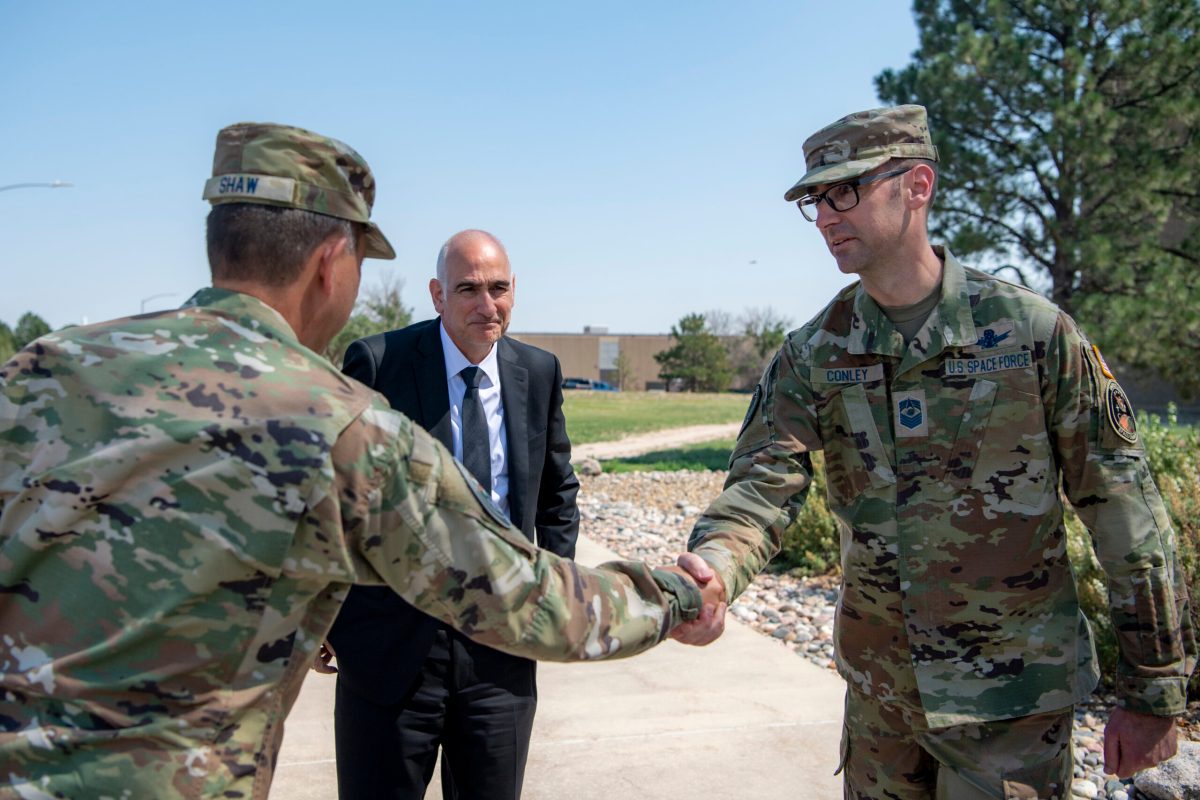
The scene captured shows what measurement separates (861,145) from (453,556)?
170 centimetres

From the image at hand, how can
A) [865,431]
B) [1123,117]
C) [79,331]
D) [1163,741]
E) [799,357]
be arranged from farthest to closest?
[1123,117]
[799,357]
[865,431]
[1163,741]
[79,331]

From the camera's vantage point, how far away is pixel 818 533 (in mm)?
8562

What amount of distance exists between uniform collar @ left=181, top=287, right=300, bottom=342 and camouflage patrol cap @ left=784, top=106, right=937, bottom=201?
153 cm

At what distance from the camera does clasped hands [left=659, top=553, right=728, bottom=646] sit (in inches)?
104

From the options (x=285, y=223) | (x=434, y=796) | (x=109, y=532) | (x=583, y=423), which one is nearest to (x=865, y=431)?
(x=285, y=223)

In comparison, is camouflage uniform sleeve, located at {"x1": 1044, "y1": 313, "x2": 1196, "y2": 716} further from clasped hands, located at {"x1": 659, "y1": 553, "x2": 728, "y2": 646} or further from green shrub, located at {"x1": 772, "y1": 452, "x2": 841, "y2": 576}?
green shrub, located at {"x1": 772, "y1": 452, "x2": 841, "y2": 576}

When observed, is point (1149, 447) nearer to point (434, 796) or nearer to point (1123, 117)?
point (434, 796)

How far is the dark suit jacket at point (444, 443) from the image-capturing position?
2895mm

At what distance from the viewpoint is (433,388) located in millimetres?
3248

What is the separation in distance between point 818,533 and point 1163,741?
19.9ft

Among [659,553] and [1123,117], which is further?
[1123,117]

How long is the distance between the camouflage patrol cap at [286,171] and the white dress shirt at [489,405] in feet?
4.22

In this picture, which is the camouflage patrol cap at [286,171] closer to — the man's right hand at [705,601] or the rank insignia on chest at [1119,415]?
the man's right hand at [705,601]

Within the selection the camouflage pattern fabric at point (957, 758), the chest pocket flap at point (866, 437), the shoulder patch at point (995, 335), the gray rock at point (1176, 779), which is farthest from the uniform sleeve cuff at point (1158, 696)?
the gray rock at point (1176, 779)
